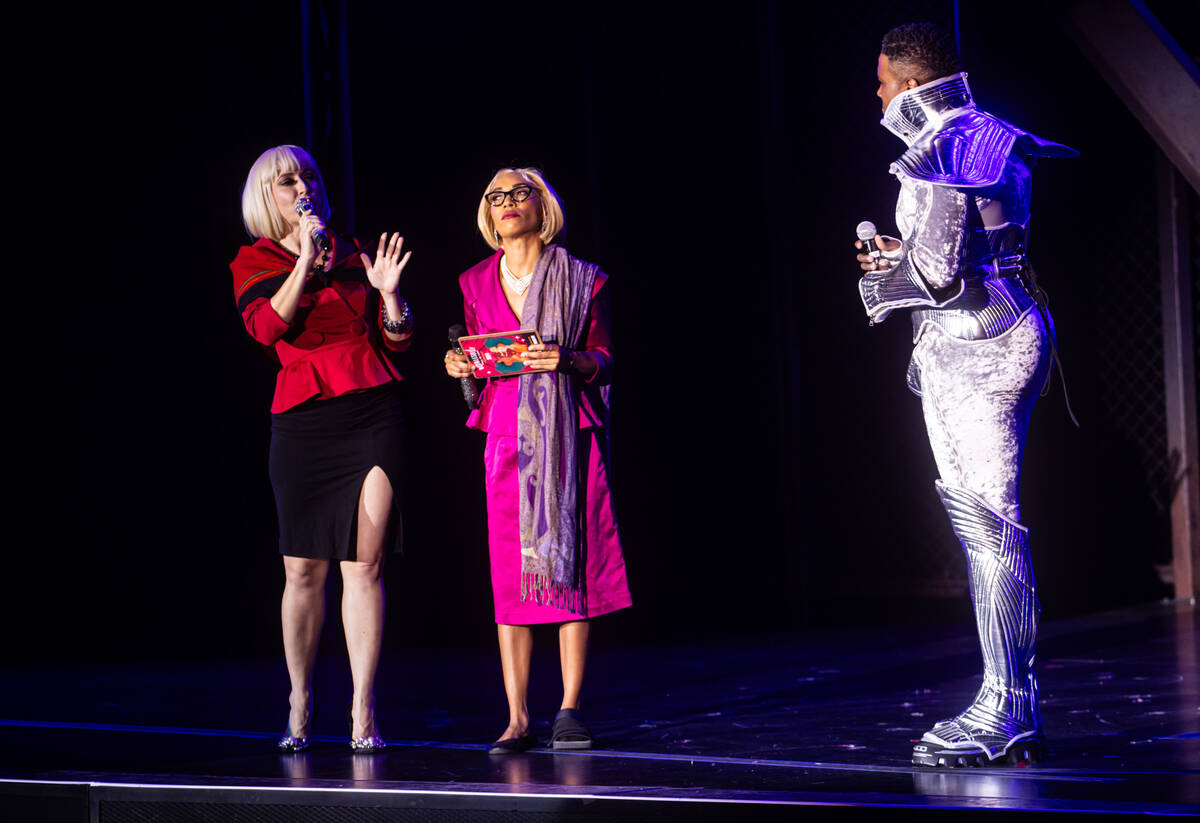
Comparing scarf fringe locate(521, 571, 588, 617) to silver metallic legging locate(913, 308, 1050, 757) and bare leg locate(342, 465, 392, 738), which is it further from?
silver metallic legging locate(913, 308, 1050, 757)

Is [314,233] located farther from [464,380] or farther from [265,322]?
[464,380]

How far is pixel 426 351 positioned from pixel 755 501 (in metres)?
1.54

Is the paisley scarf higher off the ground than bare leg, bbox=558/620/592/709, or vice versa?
the paisley scarf

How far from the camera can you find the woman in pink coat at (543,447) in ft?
10.6

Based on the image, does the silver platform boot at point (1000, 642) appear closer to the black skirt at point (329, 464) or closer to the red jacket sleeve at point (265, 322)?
the black skirt at point (329, 464)

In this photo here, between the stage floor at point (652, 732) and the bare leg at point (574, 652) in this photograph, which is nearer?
the stage floor at point (652, 732)

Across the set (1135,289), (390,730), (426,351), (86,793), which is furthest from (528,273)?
(1135,289)

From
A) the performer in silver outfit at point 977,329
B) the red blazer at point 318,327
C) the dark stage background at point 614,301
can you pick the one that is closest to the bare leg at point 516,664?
the red blazer at point 318,327

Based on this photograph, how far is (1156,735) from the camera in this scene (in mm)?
3076

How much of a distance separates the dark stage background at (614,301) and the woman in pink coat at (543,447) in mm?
2214

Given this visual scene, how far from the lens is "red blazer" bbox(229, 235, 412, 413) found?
3295 millimetres

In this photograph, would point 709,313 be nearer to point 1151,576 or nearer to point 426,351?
point 426,351

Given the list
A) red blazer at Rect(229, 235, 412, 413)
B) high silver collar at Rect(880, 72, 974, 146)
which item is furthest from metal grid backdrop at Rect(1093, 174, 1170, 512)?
red blazer at Rect(229, 235, 412, 413)

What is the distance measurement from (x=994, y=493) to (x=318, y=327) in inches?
62.9
